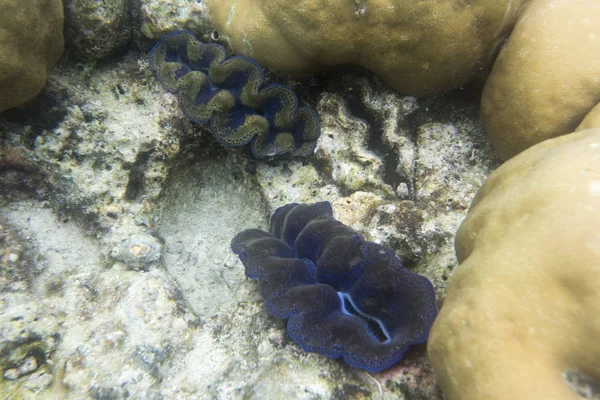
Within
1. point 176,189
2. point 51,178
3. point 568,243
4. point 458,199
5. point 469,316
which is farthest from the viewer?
point 176,189

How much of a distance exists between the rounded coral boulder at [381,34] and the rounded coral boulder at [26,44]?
121 centimetres

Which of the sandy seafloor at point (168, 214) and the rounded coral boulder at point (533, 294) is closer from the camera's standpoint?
the rounded coral boulder at point (533, 294)

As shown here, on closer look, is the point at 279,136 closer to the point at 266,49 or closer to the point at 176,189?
the point at 266,49

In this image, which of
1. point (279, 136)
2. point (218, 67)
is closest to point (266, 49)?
point (218, 67)

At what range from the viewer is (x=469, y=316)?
1590 mm

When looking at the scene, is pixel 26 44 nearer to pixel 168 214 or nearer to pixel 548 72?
pixel 168 214

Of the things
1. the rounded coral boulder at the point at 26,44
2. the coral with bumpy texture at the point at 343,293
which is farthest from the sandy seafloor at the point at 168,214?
the rounded coral boulder at the point at 26,44

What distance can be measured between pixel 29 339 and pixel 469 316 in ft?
9.22

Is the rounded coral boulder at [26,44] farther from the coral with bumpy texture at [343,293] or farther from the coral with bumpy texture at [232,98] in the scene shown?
the coral with bumpy texture at [343,293]

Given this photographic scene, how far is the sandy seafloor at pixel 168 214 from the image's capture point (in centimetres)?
231

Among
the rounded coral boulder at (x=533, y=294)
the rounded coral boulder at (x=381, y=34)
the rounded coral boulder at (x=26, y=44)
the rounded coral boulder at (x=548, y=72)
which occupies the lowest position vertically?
the rounded coral boulder at (x=533, y=294)

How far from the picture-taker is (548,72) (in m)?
2.21

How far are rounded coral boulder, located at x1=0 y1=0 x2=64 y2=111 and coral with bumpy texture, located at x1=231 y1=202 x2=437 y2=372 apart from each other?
1917 mm

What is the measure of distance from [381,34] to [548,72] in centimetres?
113
